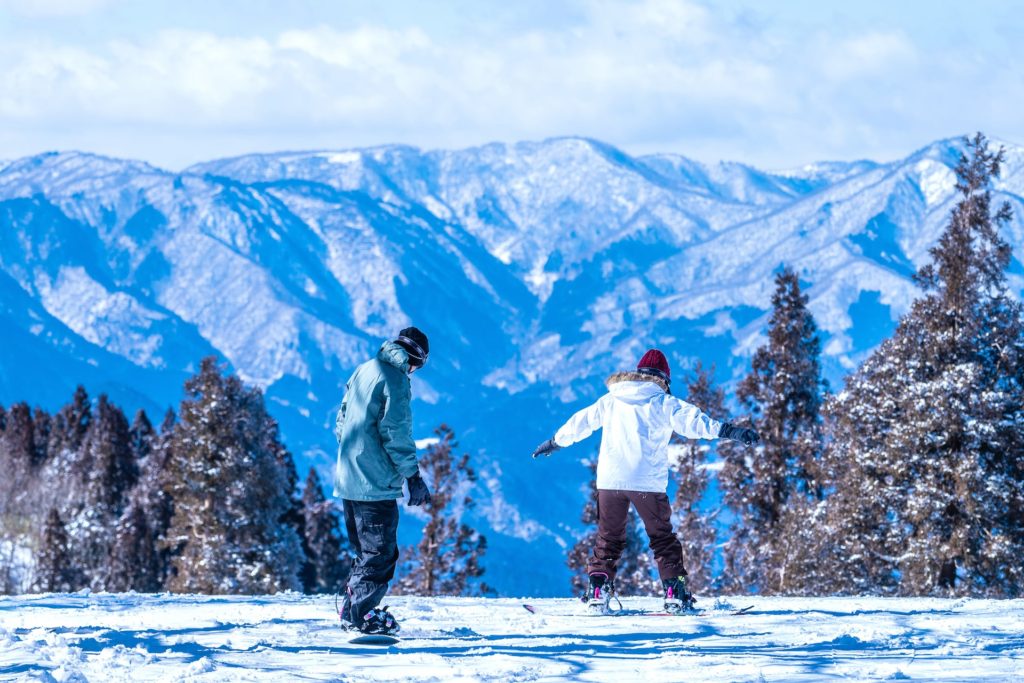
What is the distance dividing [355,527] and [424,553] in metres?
40.8

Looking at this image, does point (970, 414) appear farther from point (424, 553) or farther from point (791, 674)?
point (424, 553)

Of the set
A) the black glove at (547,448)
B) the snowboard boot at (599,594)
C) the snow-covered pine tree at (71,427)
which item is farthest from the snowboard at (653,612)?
the snow-covered pine tree at (71,427)

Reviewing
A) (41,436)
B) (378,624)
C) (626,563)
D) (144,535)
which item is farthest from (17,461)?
(378,624)

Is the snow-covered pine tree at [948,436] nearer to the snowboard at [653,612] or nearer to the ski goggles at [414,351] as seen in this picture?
the snowboard at [653,612]

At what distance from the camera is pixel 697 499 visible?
145 feet

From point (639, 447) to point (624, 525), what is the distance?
903 mm

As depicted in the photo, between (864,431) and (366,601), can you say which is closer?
(366,601)

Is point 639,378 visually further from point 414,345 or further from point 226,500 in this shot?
point 226,500

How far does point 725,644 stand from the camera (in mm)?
10484

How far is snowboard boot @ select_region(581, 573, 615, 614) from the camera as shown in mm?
12859

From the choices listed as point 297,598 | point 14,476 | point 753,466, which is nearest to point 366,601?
point 297,598

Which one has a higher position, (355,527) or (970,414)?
(970,414)

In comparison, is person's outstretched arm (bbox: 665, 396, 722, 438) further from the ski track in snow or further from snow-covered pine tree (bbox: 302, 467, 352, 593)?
snow-covered pine tree (bbox: 302, 467, 352, 593)

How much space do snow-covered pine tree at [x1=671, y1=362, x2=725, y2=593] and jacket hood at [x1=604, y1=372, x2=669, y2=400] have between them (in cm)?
3043
